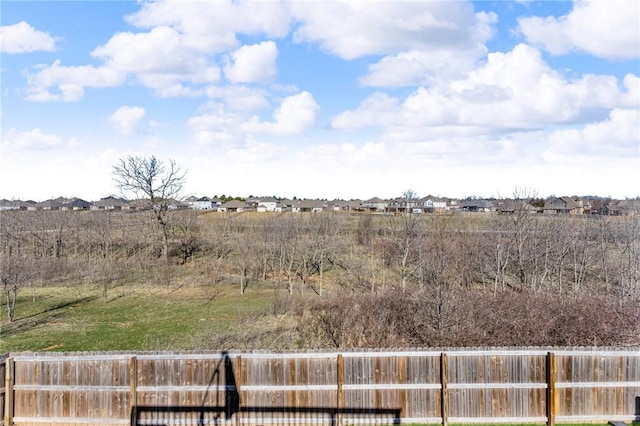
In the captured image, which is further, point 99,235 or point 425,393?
point 99,235

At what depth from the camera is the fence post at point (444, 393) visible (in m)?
8.98

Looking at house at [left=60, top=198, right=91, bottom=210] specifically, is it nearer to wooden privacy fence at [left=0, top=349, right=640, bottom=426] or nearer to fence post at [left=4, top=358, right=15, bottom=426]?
fence post at [left=4, top=358, right=15, bottom=426]

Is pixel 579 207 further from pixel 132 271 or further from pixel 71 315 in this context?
pixel 71 315

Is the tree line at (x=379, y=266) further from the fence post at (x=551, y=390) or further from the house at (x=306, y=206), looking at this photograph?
the house at (x=306, y=206)

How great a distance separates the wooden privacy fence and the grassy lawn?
6186mm

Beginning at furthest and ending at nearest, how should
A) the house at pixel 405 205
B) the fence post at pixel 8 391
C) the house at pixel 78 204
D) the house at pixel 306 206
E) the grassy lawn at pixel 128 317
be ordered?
the house at pixel 78 204, the house at pixel 306 206, the house at pixel 405 205, the grassy lawn at pixel 128 317, the fence post at pixel 8 391

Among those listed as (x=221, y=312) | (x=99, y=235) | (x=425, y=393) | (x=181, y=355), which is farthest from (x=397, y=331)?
(x=99, y=235)

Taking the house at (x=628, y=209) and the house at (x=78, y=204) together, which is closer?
the house at (x=628, y=209)

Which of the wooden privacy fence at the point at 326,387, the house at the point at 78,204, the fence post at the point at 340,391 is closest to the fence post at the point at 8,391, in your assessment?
the wooden privacy fence at the point at 326,387

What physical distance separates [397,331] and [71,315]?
676 inches

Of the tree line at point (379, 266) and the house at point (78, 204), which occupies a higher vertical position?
the house at point (78, 204)

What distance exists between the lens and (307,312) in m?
18.4

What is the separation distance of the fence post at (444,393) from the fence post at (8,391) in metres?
8.15

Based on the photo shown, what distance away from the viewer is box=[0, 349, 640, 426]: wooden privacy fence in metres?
8.98
